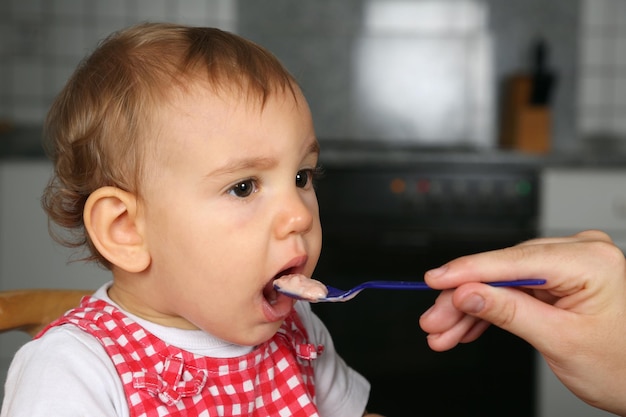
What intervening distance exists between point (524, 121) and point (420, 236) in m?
0.68

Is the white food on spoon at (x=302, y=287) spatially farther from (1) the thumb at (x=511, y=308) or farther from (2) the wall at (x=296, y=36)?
(2) the wall at (x=296, y=36)

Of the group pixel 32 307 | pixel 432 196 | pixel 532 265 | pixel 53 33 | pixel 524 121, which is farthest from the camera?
pixel 53 33

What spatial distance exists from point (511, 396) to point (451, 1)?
1507 mm

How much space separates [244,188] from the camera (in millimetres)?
896

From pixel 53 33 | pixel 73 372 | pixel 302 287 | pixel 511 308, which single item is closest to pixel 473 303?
pixel 511 308

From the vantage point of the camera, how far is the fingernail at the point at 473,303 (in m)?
0.76

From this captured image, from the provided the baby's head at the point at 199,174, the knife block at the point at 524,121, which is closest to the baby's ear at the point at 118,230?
the baby's head at the point at 199,174

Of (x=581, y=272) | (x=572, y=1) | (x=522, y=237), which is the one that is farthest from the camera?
(x=572, y=1)

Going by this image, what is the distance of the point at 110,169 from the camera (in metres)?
0.92

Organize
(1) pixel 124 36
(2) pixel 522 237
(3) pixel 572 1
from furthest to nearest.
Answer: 1. (3) pixel 572 1
2. (2) pixel 522 237
3. (1) pixel 124 36

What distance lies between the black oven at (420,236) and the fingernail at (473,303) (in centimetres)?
171

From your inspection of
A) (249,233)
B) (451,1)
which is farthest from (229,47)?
(451,1)

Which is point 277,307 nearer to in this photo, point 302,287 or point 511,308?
point 302,287

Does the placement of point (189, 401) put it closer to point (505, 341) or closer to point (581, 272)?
point (581, 272)
